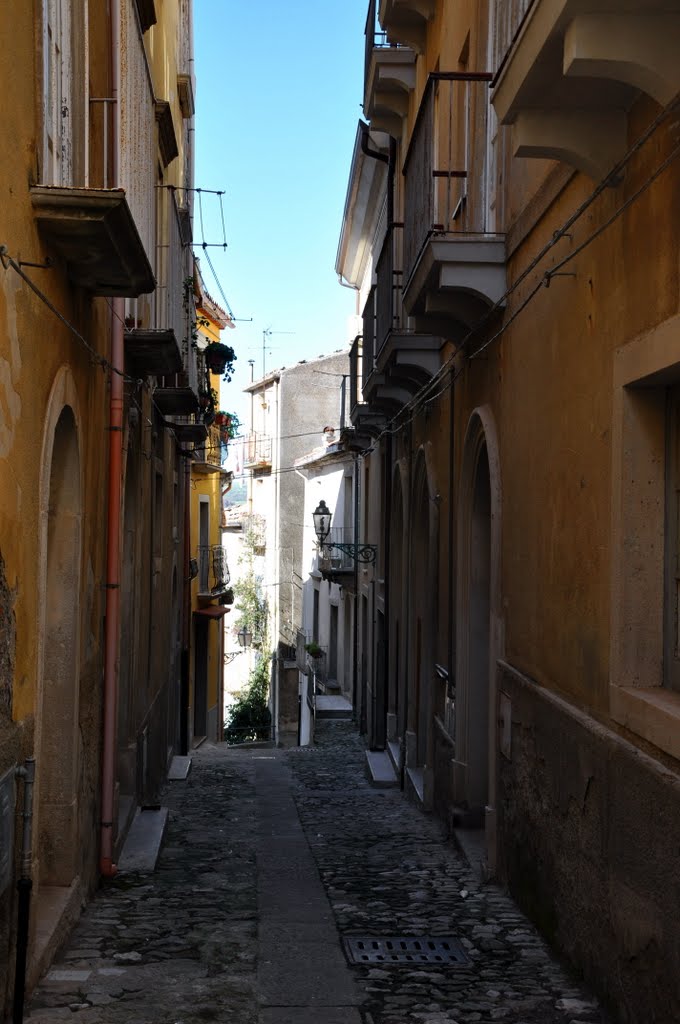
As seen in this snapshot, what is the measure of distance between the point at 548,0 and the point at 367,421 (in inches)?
513

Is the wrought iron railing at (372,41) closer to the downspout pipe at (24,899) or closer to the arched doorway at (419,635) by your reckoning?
the arched doorway at (419,635)

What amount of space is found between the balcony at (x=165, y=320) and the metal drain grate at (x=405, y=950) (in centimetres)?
447

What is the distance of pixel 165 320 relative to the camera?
37.1 ft

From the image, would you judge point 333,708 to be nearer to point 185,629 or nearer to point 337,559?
point 337,559

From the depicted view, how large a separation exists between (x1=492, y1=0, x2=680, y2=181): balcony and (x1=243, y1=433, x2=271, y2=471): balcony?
114 feet

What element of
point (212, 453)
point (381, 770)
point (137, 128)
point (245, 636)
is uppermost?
point (137, 128)

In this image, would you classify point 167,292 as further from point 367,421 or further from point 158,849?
point 367,421

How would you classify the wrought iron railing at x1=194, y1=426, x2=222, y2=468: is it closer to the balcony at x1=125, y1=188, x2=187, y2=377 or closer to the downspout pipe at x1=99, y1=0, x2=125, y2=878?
the balcony at x1=125, y1=188, x2=187, y2=377

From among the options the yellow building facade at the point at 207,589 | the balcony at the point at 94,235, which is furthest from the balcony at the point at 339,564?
the balcony at the point at 94,235

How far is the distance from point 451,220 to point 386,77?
440 centimetres

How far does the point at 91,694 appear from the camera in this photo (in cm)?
797

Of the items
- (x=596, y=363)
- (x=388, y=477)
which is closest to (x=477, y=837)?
(x=596, y=363)

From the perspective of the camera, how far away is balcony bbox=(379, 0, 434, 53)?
41.0 ft

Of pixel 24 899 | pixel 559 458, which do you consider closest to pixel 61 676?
pixel 24 899
